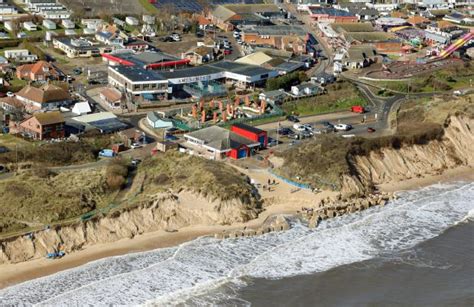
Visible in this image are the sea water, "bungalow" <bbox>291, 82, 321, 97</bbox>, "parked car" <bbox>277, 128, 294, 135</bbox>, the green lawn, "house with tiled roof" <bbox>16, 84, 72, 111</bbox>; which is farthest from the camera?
the green lawn

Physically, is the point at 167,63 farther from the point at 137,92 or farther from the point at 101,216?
the point at 101,216

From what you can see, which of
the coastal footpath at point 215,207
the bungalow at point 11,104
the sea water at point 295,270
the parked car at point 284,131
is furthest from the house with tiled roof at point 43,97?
the sea water at point 295,270

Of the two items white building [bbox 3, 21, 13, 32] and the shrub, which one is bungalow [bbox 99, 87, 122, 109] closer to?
the shrub

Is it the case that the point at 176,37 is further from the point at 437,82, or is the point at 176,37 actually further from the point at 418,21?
the point at 418,21

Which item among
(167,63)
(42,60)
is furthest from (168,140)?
(42,60)

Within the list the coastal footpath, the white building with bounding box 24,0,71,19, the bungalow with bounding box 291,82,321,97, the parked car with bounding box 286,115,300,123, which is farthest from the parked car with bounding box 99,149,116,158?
the white building with bounding box 24,0,71,19

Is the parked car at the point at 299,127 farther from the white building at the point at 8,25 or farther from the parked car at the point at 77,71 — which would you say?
the white building at the point at 8,25
